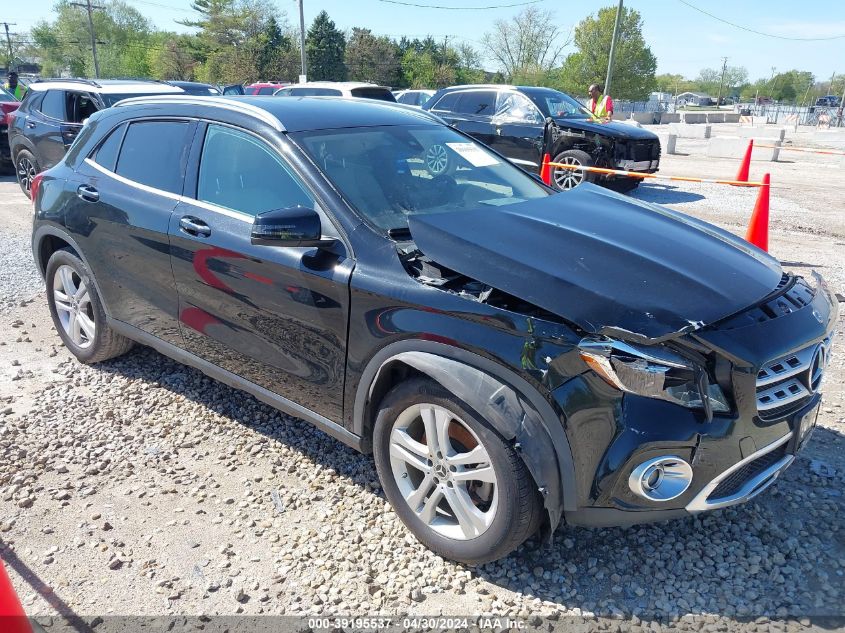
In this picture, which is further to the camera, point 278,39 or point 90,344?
point 278,39

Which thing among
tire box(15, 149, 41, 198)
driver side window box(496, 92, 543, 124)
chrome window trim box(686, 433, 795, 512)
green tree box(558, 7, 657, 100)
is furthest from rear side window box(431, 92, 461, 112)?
green tree box(558, 7, 657, 100)

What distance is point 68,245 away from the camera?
443cm

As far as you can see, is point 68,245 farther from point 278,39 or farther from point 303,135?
point 278,39

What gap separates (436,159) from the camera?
359cm

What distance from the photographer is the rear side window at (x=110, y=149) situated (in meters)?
4.10

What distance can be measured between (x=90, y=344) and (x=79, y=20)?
95.5 meters

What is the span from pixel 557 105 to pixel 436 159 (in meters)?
8.75

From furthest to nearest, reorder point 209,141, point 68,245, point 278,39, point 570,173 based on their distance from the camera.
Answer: point 278,39
point 570,173
point 68,245
point 209,141

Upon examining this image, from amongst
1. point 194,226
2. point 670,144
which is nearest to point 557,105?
point 194,226

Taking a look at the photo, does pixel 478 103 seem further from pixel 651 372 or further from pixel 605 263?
pixel 651 372

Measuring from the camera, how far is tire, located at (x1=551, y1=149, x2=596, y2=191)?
10594 millimetres

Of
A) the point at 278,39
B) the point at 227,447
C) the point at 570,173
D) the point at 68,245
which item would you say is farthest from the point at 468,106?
the point at 278,39

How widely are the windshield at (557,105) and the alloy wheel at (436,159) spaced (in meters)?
8.13

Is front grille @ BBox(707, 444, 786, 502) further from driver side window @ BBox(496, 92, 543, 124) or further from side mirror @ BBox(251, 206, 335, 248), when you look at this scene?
driver side window @ BBox(496, 92, 543, 124)
